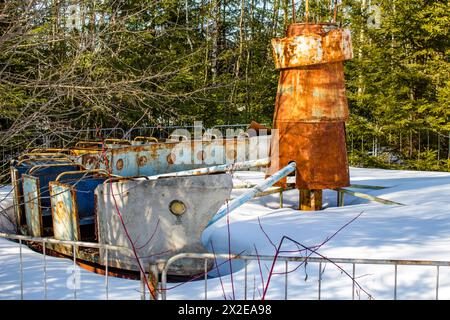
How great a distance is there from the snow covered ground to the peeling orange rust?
2.56ft

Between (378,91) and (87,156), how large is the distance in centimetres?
1402

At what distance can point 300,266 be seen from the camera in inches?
222

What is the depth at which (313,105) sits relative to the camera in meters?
8.41

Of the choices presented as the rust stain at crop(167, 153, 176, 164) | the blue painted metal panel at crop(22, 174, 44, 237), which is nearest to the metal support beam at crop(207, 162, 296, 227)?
the rust stain at crop(167, 153, 176, 164)

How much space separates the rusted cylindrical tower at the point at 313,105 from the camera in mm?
8227

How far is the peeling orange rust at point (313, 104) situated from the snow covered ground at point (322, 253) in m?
0.78

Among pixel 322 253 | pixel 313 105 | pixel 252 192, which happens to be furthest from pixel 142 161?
pixel 322 253

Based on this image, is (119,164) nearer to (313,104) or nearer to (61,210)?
(61,210)

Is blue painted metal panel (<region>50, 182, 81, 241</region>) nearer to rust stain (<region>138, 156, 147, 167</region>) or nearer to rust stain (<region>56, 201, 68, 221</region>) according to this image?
rust stain (<region>56, 201, 68, 221</region>)

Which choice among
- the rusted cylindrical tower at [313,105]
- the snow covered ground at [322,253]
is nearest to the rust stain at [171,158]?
the snow covered ground at [322,253]

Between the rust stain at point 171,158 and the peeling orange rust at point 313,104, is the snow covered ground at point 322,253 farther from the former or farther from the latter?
the rust stain at point 171,158
